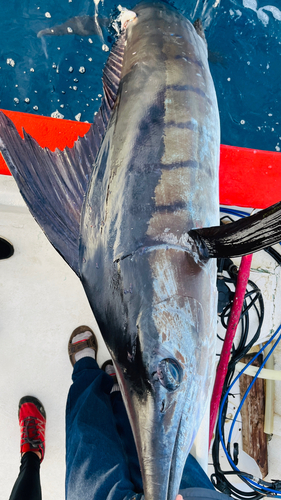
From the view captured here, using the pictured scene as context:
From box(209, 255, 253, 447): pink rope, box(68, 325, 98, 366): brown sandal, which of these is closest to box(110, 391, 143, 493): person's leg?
box(68, 325, 98, 366): brown sandal

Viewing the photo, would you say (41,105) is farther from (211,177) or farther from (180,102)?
(211,177)

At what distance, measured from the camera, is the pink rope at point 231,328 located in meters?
1.64

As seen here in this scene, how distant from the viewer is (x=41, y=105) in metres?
2.28

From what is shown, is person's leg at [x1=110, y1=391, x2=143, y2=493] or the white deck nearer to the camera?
person's leg at [x1=110, y1=391, x2=143, y2=493]

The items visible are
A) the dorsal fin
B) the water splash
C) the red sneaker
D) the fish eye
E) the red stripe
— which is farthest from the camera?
the water splash

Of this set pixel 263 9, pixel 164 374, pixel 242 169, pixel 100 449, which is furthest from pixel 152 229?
pixel 263 9

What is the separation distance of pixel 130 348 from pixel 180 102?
2.65ft

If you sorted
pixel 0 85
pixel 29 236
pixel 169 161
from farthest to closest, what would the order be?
1. pixel 0 85
2. pixel 29 236
3. pixel 169 161

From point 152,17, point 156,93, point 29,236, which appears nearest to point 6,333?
point 29,236

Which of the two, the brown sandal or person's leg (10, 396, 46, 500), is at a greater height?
the brown sandal

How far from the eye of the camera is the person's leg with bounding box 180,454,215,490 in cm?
137

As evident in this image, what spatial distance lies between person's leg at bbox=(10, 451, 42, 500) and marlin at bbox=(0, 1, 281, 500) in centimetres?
115

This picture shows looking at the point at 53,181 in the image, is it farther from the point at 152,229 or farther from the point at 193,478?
the point at 193,478

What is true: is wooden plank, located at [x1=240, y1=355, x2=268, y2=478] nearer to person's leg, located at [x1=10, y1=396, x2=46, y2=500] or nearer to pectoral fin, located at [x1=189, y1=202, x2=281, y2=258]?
person's leg, located at [x1=10, y1=396, x2=46, y2=500]
